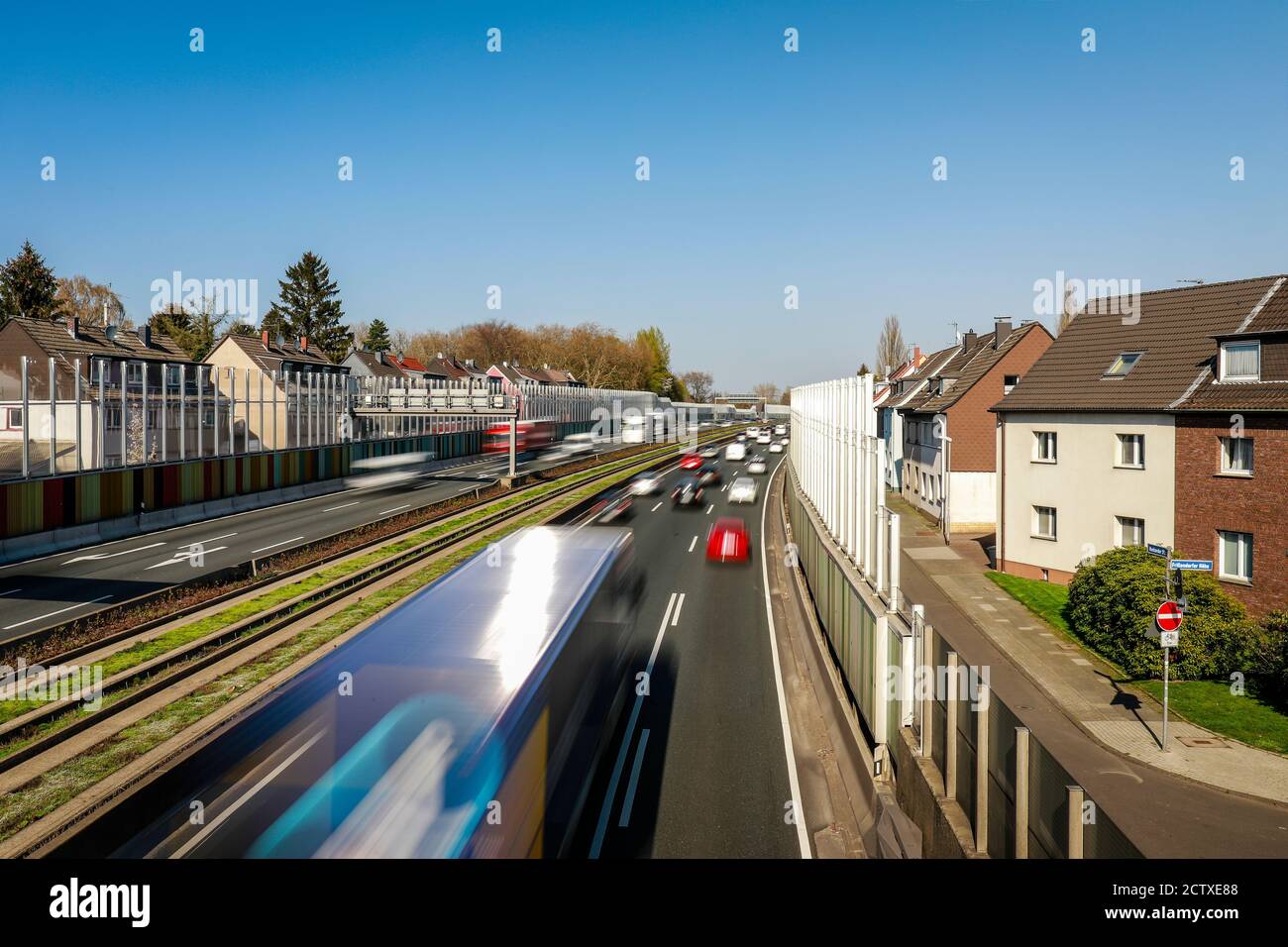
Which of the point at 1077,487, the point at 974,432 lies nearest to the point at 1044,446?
the point at 1077,487

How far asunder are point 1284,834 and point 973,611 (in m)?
14.8

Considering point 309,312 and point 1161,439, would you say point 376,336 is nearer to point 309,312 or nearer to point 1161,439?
point 309,312

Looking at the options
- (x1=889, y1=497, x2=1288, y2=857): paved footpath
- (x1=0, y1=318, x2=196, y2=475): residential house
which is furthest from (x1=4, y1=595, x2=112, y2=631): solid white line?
(x1=889, y1=497, x2=1288, y2=857): paved footpath

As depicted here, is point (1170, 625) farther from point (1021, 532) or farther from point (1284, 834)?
point (1021, 532)

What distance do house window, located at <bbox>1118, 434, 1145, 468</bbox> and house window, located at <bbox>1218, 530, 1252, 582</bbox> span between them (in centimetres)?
439

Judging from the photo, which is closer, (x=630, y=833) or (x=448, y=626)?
(x=448, y=626)

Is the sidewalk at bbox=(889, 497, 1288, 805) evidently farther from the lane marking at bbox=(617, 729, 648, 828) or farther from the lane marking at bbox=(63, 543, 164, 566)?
the lane marking at bbox=(63, 543, 164, 566)

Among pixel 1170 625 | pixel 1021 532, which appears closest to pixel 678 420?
pixel 1021 532

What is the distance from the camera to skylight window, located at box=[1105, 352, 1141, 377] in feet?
101

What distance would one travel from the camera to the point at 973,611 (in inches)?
1101

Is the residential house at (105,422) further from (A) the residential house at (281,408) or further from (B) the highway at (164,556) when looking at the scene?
(B) the highway at (164,556)

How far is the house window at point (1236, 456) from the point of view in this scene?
24.1 m

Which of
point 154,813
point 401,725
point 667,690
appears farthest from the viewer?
point 667,690
